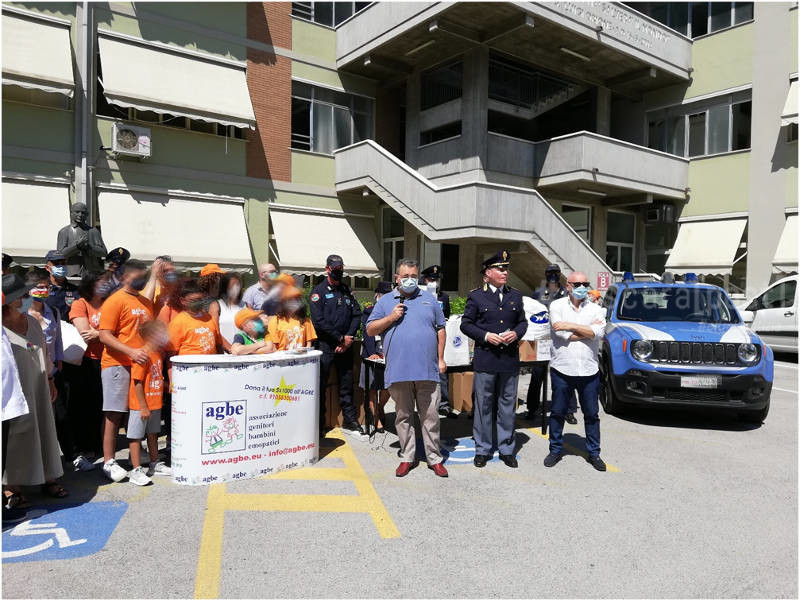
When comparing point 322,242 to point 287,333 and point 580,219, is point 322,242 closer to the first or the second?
point 580,219

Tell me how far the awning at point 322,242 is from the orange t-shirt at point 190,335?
1148cm

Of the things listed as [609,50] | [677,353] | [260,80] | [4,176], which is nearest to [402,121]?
[260,80]

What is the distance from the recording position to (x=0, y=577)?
3.28m

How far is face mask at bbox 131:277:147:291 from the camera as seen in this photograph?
4855 mm

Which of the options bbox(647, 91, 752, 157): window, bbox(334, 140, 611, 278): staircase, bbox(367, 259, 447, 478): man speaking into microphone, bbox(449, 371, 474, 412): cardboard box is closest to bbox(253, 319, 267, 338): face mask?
bbox(367, 259, 447, 478): man speaking into microphone

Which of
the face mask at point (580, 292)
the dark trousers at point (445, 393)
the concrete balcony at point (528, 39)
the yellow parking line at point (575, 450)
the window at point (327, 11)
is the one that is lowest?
the yellow parking line at point (575, 450)

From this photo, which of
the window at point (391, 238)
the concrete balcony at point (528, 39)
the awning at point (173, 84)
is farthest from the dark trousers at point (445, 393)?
the window at point (391, 238)

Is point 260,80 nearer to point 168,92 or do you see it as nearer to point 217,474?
point 168,92

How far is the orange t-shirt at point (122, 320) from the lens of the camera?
15.4ft

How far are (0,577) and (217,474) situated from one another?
174 cm

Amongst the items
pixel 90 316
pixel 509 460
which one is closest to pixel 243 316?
pixel 90 316

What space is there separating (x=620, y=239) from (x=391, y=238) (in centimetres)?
912

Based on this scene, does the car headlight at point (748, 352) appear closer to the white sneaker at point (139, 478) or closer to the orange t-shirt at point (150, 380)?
the orange t-shirt at point (150, 380)

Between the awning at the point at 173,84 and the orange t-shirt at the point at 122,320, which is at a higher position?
the awning at the point at 173,84
